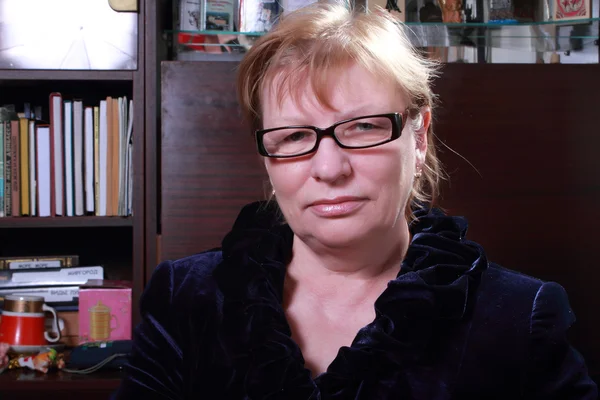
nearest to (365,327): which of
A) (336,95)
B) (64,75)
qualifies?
(336,95)

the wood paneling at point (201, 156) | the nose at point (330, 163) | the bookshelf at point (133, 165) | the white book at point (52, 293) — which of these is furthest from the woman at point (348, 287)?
the white book at point (52, 293)

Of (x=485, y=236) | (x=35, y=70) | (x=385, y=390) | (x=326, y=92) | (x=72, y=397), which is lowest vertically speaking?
(x=72, y=397)

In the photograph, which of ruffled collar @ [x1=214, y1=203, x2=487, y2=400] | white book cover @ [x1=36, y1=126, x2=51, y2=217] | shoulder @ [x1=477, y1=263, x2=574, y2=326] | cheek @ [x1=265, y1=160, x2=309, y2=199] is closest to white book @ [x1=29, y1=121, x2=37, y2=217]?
white book cover @ [x1=36, y1=126, x2=51, y2=217]

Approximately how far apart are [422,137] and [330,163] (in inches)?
9.9

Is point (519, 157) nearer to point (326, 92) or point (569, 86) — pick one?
point (569, 86)

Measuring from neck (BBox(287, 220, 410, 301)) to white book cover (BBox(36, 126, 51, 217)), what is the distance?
930 mm

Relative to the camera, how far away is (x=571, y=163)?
1.80 metres

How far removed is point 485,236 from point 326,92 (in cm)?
85

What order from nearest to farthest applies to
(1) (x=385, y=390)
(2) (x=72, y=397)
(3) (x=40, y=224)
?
(1) (x=385, y=390) → (2) (x=72, y=397) → (3) (x=40, y=224)

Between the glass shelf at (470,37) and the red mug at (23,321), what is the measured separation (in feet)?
2.60

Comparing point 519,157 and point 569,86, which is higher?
point 569,86

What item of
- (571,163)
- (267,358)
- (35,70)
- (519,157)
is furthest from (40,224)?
(571,163)

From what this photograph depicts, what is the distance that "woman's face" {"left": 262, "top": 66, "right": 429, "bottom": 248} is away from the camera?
110 cm

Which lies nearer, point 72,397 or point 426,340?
point 426,340
